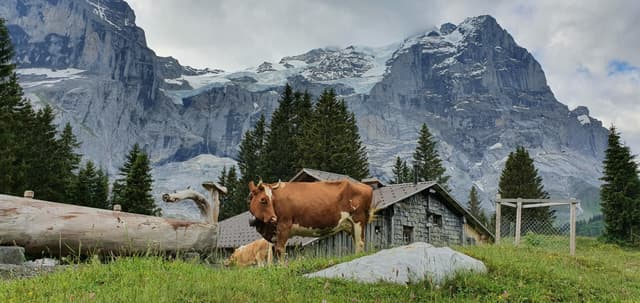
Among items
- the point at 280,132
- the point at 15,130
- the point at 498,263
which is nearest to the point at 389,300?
the point at 498,263

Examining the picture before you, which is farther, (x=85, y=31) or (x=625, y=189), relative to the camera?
(x=85, y=31)

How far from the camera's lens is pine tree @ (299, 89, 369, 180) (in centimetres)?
4556

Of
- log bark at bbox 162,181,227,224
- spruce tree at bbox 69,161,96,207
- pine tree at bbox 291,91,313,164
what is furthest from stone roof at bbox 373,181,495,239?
spruce tree at bbox 69,161,96,207

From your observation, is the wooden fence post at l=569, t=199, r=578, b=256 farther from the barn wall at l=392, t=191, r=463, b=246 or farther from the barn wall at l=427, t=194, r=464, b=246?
the barn wall at l=427, t=194, r=464, b=246

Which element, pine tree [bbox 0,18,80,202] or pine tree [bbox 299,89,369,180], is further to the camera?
pine tree [bbox 299,89,369,180]

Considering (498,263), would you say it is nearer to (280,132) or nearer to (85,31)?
(280,132)

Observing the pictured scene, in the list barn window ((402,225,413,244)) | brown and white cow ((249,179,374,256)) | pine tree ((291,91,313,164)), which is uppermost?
pine tree ((291,91,313,164))

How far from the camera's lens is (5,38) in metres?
34.4

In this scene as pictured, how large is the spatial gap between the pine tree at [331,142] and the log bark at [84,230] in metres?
34.9

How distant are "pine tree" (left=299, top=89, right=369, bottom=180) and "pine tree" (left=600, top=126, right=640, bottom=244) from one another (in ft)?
66.9

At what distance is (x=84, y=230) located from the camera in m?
9.02

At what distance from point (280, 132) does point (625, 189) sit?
31444mm

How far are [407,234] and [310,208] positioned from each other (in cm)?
1653

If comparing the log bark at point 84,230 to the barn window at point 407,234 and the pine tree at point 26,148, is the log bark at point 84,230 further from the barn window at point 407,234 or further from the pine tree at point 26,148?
the pine tree at point 26,148
